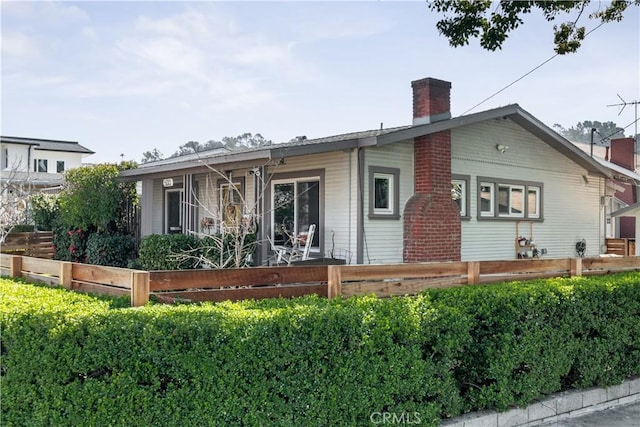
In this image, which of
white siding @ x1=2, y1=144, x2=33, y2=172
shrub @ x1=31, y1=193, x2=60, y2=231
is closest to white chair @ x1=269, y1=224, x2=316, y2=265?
shrub @ x1=31, y1=193, x2=60, y2=231

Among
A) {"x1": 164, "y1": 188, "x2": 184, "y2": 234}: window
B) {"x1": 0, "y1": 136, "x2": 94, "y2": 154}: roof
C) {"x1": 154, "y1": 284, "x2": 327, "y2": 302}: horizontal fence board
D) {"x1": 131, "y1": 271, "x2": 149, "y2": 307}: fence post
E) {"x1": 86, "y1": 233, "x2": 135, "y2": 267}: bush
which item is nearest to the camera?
{"x1": 131, "y1": 271, "x2": 149, "y2": 307}: fence post

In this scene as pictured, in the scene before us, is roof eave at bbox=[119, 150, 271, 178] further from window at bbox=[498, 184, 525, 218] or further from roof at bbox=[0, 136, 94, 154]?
roof at bbox=[0, 136, 94, 154]

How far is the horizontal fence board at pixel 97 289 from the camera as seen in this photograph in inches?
205

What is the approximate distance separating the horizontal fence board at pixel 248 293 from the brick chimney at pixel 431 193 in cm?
539

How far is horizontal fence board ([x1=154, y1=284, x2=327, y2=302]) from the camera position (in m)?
5.07

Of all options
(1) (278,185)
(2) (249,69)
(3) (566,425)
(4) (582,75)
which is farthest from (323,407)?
(4) (582,75)

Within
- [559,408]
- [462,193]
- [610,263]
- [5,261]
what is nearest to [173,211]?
[462,193]

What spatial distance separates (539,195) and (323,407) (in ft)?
36.7

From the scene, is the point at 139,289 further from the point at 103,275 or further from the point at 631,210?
the point at 631,210

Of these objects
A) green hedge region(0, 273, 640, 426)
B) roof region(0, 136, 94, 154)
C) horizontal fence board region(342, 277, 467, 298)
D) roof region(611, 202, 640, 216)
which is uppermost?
roof region(0, 136, 94, 154)

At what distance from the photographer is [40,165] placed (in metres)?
38.1

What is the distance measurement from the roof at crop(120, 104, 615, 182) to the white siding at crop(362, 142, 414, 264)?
0.42 metres

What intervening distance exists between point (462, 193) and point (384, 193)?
2.30 meters

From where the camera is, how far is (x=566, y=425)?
5680 millimetres
